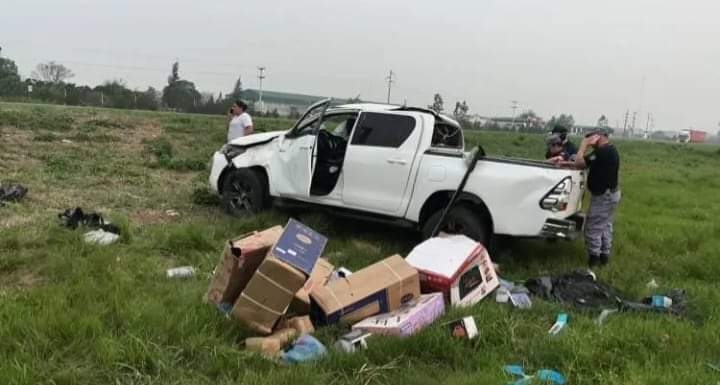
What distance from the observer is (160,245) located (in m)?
6.60

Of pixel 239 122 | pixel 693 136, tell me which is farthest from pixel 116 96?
pixel 693 136

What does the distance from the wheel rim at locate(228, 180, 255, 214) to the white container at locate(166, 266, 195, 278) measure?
2708 millimetres

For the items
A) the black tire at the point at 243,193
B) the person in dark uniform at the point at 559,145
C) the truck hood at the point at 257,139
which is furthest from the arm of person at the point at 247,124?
the person in dark uniform at the point at 559,145

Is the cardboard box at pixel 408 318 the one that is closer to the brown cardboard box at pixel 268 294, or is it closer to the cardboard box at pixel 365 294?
the cardboard box at pixel 365 294

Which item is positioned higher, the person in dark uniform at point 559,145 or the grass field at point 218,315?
the person in dark uniform at point 559,145

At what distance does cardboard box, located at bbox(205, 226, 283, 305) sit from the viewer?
15.1 ft

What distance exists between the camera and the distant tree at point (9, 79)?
4612 cm

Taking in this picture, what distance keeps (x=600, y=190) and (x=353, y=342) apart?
4.14 m

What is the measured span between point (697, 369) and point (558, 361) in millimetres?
862

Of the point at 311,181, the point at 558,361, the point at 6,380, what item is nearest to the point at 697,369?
the point at 558,361

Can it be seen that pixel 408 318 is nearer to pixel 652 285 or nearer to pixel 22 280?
pixel 652 285

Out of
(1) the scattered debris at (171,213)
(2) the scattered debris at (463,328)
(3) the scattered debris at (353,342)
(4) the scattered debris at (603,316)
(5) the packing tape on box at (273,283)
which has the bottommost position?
(3) the scattered debris at (353,342)

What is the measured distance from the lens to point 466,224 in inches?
264

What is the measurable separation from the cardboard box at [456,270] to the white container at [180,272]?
2.07 metres
